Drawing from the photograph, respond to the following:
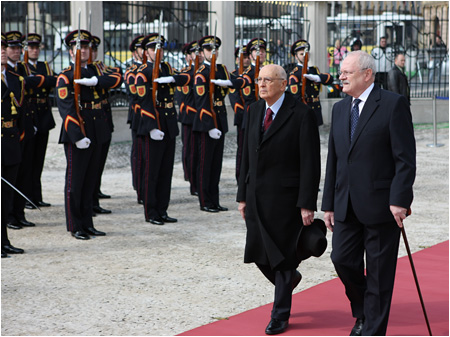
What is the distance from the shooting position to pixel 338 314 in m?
4.90

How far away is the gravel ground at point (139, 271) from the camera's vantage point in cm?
491

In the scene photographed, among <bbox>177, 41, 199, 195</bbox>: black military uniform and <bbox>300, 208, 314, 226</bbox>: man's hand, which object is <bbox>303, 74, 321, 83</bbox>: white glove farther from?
<bbox>300, 208, 314, 226</bbox>: man's hand

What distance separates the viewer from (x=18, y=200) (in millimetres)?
7969

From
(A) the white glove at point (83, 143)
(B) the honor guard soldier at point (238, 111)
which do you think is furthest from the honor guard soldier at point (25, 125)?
(B) the honor guard soldier at point (238, 111)

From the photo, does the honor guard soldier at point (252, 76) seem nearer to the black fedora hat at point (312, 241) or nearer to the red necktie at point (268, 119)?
the red necktie at point (268, 119)

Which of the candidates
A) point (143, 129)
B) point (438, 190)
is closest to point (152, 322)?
point (143, 129)

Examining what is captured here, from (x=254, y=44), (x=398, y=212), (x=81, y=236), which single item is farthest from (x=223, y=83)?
(x=398, y=212)

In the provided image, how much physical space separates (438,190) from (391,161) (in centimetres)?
620

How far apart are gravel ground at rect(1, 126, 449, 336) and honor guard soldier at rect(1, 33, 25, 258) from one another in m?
0.31

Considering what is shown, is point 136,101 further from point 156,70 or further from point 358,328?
point 358,328

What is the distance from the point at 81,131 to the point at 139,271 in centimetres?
174

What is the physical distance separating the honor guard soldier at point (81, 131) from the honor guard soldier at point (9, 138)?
0.46 metres

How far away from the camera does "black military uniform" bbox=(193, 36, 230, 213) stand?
890 centimetres

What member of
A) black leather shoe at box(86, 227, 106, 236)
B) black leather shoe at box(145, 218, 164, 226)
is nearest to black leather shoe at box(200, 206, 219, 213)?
black leather shoe at box(145, 218, 164, 226)
